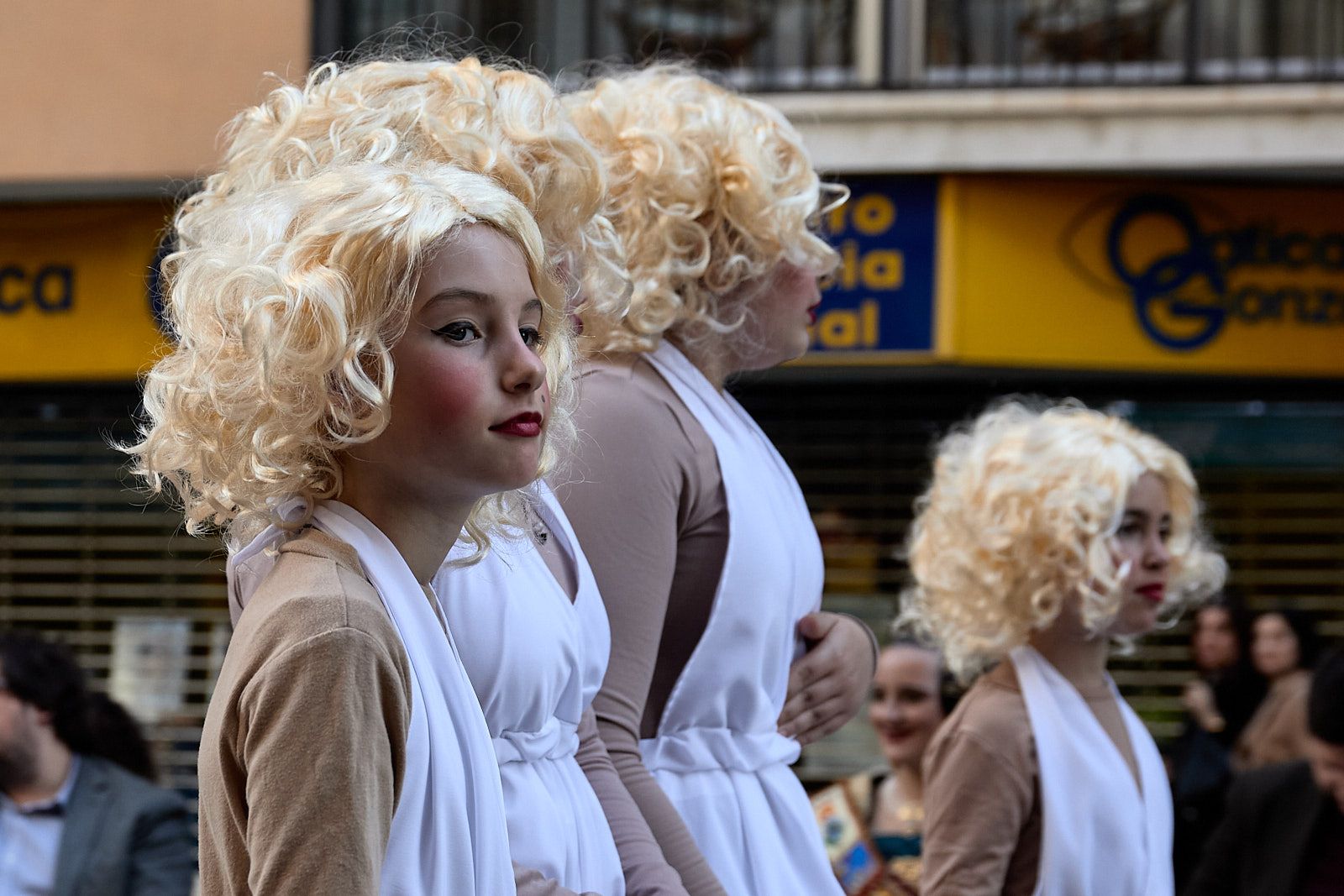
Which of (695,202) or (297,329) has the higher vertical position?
(695,202)

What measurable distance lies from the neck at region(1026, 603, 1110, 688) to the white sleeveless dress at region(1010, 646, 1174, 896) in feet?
0.38

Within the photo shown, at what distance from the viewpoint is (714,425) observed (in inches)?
111

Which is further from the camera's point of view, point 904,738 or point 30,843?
point 904,738

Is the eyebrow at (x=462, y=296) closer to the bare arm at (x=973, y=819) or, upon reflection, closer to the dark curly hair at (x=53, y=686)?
the bare arm at (x=973, y=819)

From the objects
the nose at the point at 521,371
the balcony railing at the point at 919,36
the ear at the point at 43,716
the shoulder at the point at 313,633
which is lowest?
the ear at the point at 43,716

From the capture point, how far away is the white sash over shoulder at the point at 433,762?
5.74ft

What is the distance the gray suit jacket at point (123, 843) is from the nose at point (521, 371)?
3.43 meters

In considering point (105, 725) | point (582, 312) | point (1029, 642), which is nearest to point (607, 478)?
point (582, 312)

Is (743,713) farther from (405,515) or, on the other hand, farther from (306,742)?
(306,742)

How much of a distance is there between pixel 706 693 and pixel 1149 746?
175cm

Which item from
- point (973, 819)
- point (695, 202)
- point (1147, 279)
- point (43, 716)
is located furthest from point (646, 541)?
point (1147, 279)

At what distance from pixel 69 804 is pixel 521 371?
363 cm

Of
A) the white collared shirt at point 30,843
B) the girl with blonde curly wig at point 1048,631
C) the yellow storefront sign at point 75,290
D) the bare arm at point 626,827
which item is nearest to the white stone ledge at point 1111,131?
the yellow storefront sign at point 75,290

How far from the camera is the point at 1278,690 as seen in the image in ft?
25.5
